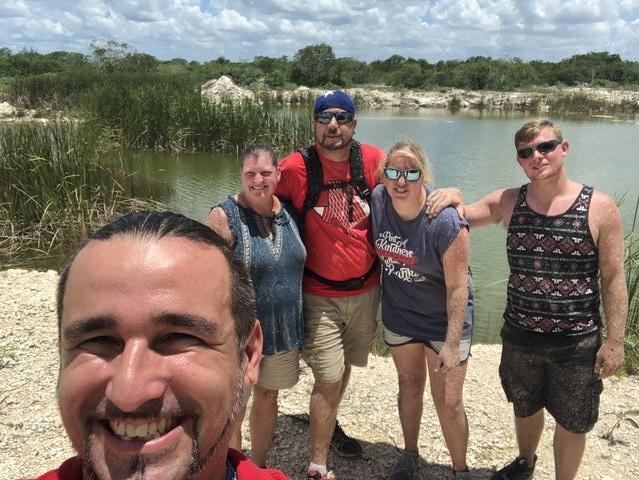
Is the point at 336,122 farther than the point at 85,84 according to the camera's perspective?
No

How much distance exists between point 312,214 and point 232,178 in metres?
10.8

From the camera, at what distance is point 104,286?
40.6 inches

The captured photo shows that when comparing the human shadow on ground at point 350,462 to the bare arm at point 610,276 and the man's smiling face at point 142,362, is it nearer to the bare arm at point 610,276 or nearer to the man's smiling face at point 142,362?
the bare arm at point 610,276

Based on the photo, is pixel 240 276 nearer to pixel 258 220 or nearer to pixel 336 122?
pixel 258 220

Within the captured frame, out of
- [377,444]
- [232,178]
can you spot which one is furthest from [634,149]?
[377,444]

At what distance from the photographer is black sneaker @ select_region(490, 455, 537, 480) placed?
10.0 feet

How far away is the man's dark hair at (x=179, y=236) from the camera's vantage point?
3.66 feet

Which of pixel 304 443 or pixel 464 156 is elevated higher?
pixel 464 156

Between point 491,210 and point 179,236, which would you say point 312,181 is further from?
point 179,236

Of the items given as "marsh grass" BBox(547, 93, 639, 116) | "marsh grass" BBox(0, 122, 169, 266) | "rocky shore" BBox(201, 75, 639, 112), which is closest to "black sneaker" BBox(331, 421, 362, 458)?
"marsh grass" BBox(0, 122, 169, 266)

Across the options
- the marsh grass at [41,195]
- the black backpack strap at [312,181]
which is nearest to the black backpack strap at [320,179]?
the black backpack strap at [312,181]

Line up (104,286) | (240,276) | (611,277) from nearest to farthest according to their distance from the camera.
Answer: (104,286), (240,276), (611,277)

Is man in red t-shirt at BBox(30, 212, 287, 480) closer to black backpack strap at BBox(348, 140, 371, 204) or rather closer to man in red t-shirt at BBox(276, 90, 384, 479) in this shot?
man in red t-shirt at BBox(276, 90, 384, 479)

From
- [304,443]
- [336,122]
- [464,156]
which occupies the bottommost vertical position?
[304,443]
